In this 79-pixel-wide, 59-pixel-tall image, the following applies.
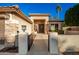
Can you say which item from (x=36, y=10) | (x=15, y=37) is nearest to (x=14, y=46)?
(x=15, y=37)

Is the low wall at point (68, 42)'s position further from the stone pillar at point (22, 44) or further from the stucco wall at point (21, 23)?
the stucco wall at point (21, 23)

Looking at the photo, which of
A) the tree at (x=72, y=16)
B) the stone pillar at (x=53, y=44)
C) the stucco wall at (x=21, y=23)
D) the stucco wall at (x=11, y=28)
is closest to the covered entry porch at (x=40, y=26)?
the stucco wall at (x=21, y=23)

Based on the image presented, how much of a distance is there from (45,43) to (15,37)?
1797mm

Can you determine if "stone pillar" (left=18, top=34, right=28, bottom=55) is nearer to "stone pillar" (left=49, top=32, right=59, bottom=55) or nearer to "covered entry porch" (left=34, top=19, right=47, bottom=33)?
"stone pillar" (left=49, top=32, right=59, bottom=55)

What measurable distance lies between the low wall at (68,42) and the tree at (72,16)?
74cm

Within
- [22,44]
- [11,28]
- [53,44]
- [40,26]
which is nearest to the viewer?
[22,44]

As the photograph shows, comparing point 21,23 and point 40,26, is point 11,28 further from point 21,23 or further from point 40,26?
point 40,26

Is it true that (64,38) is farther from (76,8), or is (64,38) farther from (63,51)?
(76,8)

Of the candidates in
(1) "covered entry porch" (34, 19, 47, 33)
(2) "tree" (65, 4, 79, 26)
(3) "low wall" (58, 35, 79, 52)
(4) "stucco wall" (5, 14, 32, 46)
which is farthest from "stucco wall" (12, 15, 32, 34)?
(2) "tree" (65, 4, 79, 26)

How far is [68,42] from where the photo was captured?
30.4 feet

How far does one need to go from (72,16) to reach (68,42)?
146 cm

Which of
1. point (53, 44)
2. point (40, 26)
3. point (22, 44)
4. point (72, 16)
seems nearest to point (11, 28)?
point (40, 26)

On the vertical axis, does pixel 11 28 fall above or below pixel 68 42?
above

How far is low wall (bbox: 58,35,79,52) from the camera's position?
918cm
